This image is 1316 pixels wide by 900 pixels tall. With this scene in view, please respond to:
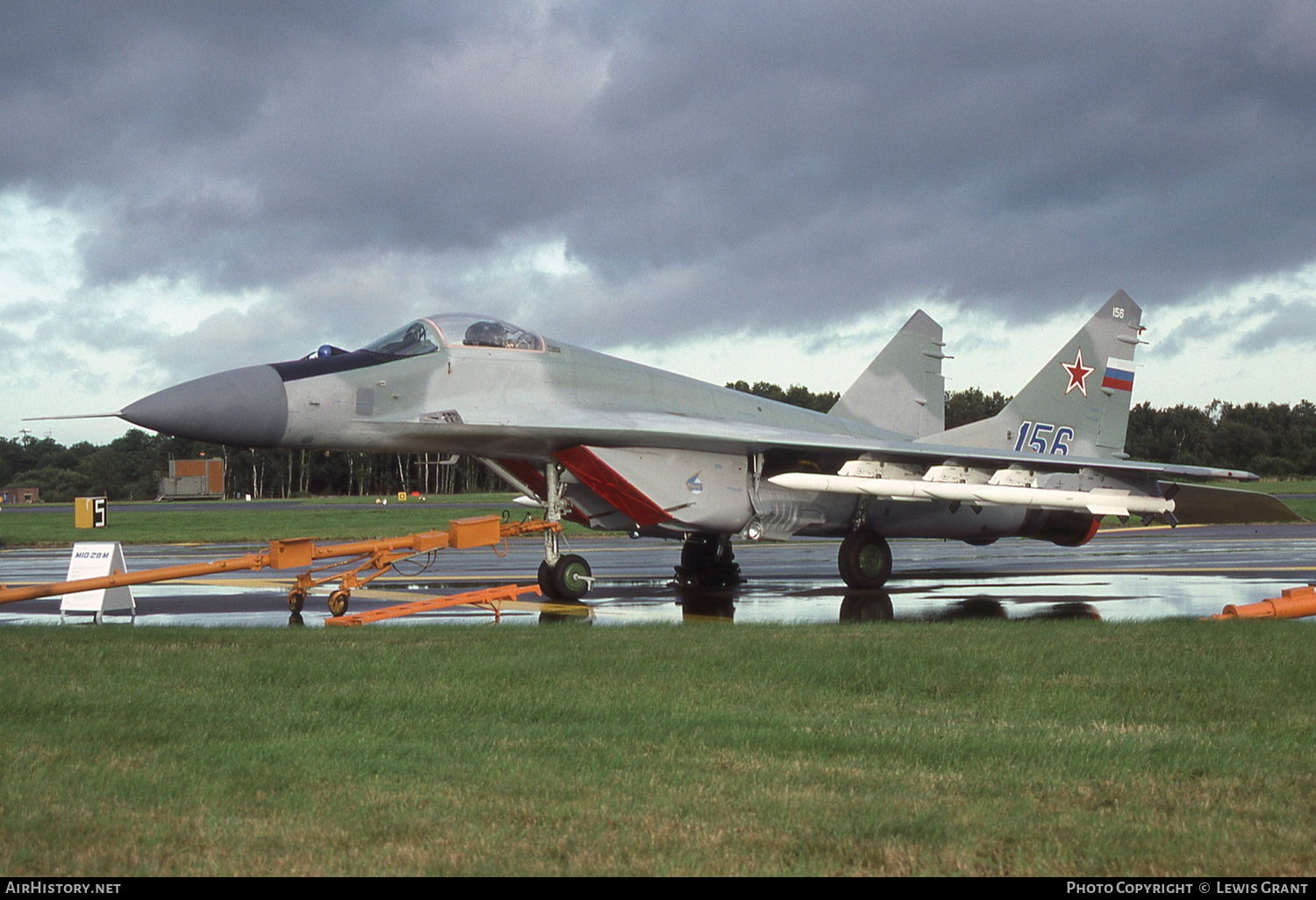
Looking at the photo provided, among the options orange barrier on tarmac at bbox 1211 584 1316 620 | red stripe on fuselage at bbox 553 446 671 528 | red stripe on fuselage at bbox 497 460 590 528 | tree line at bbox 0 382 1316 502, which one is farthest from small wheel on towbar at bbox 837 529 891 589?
tree line at bbox 0 382 1316 502

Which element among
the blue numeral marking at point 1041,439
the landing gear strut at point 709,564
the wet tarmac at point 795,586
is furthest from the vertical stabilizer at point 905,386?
the landing gear strut at point 709,564

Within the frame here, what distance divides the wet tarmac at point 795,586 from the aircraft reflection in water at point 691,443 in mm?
908

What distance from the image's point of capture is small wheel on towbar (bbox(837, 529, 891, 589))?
15773 millimetres

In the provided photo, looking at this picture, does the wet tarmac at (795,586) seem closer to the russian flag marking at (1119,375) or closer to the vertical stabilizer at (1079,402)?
the vertical stabilizer at (1079,402)

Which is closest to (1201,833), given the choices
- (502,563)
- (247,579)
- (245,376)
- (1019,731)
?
(1019,731)

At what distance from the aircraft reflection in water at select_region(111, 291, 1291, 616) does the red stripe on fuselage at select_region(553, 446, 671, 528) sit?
24mm

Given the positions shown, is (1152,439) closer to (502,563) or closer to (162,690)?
(502,563)

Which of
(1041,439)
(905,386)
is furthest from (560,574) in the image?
(1041,439)

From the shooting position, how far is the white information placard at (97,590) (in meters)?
12.3

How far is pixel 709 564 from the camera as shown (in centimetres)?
1697

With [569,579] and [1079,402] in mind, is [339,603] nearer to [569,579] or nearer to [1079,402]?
[569,579]

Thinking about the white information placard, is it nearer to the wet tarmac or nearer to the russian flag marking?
the wet tarmac

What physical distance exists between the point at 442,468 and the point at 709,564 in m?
94.4

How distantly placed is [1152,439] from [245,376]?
356 feet
